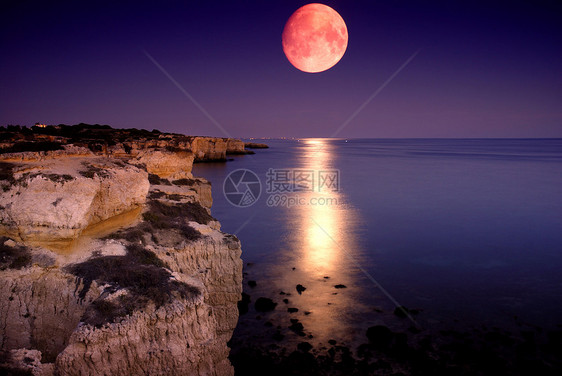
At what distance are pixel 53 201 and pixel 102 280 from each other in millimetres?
2115

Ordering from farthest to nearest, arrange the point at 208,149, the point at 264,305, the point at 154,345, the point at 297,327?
the point at 208,149 < the point at 264,305 < the point at 297,327 < the point at 154,345

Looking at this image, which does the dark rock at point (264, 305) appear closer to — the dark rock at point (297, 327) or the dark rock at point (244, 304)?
the dark rock at point (244, 304)

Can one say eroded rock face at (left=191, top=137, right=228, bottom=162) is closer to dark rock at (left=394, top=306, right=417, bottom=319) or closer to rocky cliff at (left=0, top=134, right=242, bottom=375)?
dark rock at (left=394, top=306, right=417, bottom=319)

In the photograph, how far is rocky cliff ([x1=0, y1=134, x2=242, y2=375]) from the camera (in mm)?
5480

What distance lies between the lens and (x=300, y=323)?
11398 millimetres

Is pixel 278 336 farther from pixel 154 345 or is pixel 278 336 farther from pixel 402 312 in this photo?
pixel 154 345

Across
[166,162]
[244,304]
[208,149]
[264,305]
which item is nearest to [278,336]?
[264,305]

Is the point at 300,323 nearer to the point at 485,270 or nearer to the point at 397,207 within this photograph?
the point at 485,270

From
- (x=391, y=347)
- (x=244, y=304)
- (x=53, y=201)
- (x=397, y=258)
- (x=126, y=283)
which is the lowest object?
(x=391, y=347)

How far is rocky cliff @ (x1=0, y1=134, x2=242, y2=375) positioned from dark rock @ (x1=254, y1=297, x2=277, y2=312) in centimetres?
285

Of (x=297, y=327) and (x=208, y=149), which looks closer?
(x=297, y=327)

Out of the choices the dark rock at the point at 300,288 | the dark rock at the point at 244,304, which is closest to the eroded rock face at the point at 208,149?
the dark rock at the point at 300,288

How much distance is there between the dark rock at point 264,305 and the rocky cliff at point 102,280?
285cm

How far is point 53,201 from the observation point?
23.4 ft
